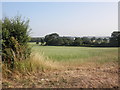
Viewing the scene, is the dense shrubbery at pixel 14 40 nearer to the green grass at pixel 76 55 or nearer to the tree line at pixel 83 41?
the green grass at pixel 76 55

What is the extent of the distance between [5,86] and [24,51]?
59.6 inches

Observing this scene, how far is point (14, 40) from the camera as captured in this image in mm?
3953

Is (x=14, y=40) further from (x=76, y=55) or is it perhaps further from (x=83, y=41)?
(x=83, y=41)

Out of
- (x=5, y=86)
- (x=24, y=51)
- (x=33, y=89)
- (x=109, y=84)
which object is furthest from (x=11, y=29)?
(x=109, y=84)

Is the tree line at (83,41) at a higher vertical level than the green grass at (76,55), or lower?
higher

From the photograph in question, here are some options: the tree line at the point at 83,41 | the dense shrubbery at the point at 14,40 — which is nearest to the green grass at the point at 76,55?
the dense shrubbery at the point at 14,40

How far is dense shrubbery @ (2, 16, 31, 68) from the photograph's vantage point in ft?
12.6

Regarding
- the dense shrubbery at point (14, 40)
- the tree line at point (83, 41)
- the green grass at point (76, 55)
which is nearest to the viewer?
the dense shrubbery at point (14, 40)

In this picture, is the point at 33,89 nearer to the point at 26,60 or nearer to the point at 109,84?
the point at 26,60

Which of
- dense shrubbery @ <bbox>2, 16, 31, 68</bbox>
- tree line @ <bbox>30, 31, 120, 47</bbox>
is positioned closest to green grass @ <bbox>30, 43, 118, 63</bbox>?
dense shrubbery @ <bbox>2, 16, 31, 68</bbox>

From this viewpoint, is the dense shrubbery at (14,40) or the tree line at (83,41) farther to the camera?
the tree line at (83,41)

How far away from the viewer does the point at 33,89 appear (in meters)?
2.68

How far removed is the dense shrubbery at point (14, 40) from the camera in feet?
12.6

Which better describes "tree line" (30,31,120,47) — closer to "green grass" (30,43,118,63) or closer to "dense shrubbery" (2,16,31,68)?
"green grass" (30,43,118,63)
